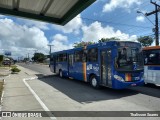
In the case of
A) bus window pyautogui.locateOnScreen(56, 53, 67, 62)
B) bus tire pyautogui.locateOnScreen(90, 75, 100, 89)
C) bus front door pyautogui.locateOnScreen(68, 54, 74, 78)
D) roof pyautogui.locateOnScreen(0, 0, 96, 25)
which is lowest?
bus tire pyautogui.locateOnScreen(90, 75, 100, 89)

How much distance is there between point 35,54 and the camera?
149875mm

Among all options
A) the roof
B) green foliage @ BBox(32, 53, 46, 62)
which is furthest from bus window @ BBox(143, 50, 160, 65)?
green foliage @ BBox(32, 53, 46, 62)

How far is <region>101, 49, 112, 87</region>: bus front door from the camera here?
12.1 meters

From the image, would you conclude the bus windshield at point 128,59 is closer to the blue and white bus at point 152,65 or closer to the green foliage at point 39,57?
the blue and white bus at point 152,65

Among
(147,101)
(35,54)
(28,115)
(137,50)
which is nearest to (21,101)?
(28,115)

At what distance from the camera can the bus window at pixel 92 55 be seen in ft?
A: 45.1

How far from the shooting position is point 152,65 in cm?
1398

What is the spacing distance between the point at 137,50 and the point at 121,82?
7.34ft

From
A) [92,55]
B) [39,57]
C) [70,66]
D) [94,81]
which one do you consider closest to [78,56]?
[70,66]

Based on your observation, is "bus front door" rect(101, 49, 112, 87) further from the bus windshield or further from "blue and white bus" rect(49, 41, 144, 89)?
the bus windshield

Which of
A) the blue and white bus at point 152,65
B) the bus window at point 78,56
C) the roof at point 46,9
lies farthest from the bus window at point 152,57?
the roof at point 46,9

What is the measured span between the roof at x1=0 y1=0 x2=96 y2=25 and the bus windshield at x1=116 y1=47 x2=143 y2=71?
15.6ft

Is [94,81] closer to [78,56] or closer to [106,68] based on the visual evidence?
[106,68]

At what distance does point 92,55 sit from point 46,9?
299 inches
